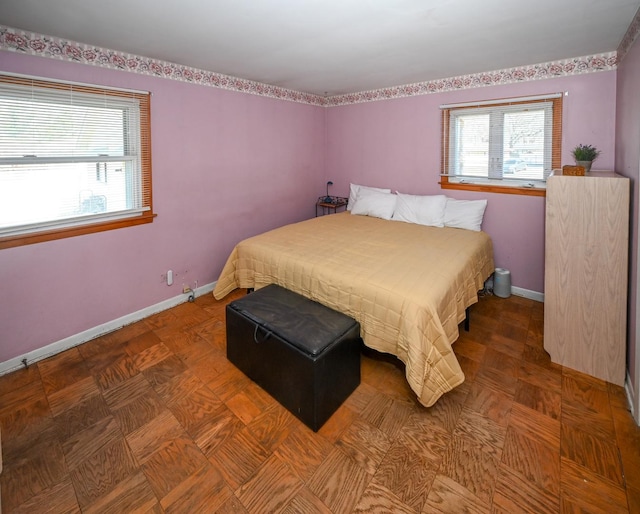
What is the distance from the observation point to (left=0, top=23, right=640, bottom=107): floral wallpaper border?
7.53ft

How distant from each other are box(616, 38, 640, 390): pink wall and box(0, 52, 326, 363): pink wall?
3.22 metres

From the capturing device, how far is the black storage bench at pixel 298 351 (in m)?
1.87

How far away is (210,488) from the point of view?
1561 mm

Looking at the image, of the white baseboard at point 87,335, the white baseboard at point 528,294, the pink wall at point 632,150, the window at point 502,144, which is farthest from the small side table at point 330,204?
the pink wall at point 632,150

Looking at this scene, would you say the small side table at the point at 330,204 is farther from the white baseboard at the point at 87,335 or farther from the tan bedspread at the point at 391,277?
the white baseboard at the point at 87,335

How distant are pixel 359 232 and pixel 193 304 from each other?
5.99 ft

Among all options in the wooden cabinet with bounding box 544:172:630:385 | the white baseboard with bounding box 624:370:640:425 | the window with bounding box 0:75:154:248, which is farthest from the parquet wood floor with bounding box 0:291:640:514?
the window with bounding box 0:75:154:248

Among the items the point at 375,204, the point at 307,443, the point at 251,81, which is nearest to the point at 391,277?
the point at 307,443

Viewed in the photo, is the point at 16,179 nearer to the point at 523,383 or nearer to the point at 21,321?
the point at 21,321

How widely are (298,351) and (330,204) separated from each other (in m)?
3.14

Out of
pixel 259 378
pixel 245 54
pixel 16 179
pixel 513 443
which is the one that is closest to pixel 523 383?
pixel 513 443

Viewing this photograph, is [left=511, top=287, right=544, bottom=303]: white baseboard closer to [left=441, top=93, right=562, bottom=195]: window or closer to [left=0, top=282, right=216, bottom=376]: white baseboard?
[left=441, top=93, right=562, bottom=195]: window

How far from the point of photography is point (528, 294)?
3.54 meters

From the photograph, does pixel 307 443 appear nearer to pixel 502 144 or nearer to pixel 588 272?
pixel 588 272
